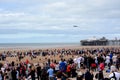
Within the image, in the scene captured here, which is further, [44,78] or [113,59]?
[113,59]

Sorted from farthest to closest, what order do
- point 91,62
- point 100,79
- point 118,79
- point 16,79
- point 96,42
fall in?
1. point 96,42
2. point 91,62
3. point 16,79
4. point 100,79
5. point 118,79

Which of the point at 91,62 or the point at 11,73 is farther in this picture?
the point at 91,62

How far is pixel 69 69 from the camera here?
19.7 metres

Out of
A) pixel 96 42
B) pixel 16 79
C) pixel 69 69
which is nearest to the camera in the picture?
pixel 16 79

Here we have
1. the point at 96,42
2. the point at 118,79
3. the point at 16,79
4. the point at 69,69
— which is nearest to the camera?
the point at 118,79

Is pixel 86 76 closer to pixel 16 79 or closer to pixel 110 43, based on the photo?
pixel 16 79

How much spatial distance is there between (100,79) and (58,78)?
11.0 ft

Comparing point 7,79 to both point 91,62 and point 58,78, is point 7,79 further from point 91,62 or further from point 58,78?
point 91,62

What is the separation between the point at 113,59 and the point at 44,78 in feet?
30.7

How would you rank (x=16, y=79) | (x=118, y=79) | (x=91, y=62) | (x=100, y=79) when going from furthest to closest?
(x=91, y=62) < (x=16, y=79) < (x=100, y=79) < (x=118, y=79)

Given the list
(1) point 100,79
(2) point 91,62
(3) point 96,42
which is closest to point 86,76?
(1) point 100,79

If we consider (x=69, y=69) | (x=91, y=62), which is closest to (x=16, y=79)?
(x=69, y=69)

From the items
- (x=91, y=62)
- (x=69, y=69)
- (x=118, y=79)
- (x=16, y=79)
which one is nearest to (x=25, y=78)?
(x=16, y=79)

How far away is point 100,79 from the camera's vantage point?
48.9 ft
